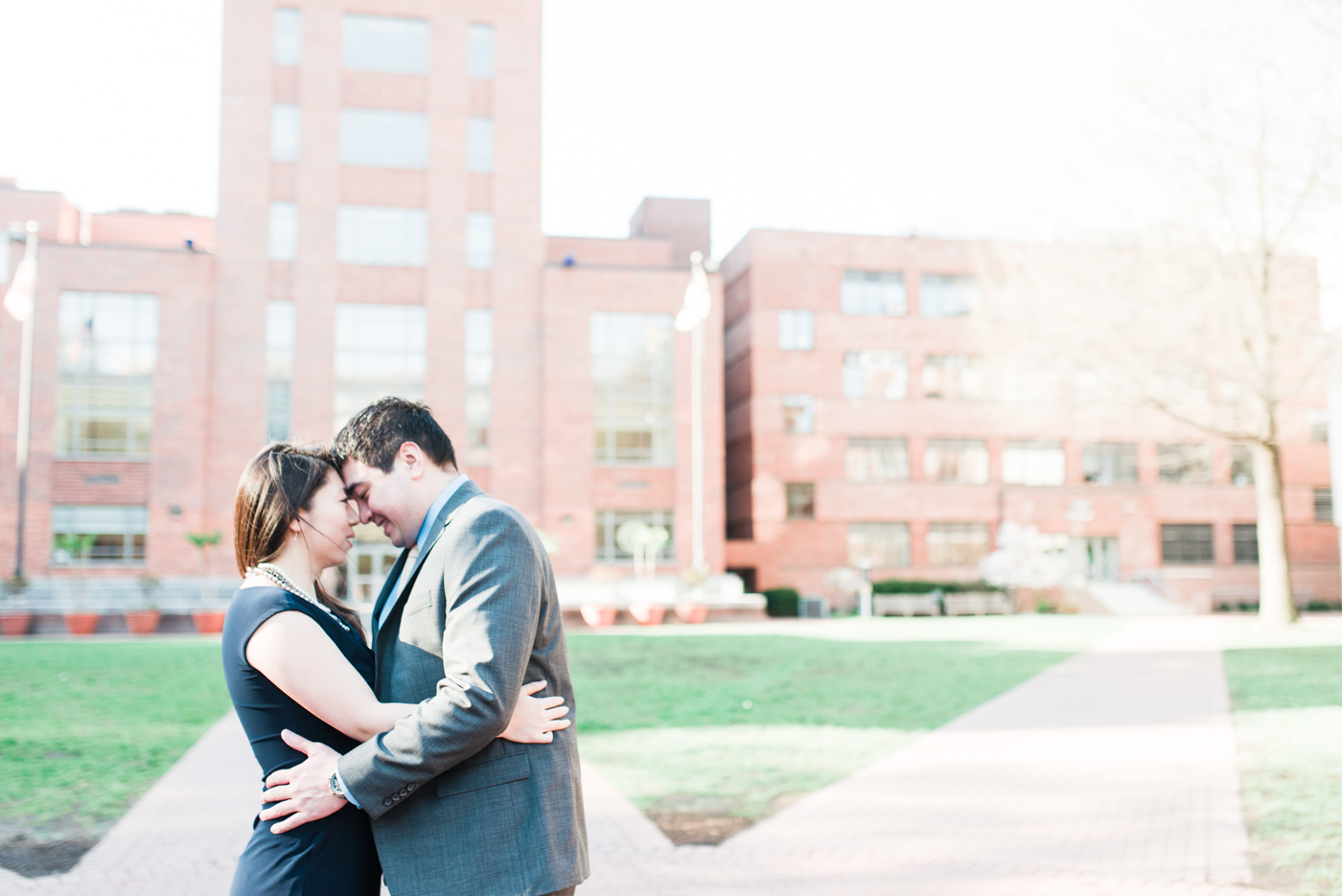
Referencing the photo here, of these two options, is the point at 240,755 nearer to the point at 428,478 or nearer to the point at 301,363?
the point at 428,478

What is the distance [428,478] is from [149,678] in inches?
615

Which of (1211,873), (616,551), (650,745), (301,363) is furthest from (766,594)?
(1211,873)

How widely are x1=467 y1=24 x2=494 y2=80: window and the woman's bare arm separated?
1707 inches

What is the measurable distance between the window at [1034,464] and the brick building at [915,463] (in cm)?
8

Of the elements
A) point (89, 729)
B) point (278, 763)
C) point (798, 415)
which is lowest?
point (89, 729)

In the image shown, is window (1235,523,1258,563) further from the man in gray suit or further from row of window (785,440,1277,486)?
the man in gray suit

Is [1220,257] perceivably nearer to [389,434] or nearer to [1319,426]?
[389,434]

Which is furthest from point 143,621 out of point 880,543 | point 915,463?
point 915,463

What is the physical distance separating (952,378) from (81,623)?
35241mm

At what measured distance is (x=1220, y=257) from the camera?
2248cm

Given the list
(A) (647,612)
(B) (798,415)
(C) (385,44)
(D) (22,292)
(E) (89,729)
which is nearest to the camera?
(E) (89,729)

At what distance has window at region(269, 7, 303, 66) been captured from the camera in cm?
4119

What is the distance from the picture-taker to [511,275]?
1652 inches

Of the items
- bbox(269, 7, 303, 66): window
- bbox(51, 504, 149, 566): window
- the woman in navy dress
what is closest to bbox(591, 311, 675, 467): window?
bbox(269, 7, 303, 66): window
